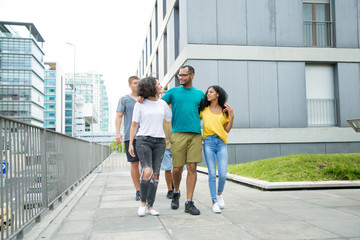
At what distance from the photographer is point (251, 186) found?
7.79m

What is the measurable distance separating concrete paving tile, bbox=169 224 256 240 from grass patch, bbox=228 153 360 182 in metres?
4.13

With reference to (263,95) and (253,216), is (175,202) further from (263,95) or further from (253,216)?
(263,95)

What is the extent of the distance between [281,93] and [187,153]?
35.8 ft

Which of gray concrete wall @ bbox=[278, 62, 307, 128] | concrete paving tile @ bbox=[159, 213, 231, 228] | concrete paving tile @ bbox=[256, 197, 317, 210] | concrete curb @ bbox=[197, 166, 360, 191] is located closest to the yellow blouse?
concrete paving tile @ bbox=[159, 213, 231, 228]

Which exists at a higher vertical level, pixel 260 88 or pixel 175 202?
pixel 260 88

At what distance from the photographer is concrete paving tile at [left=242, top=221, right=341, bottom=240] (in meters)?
3.44

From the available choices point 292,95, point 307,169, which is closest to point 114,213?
point 307,169

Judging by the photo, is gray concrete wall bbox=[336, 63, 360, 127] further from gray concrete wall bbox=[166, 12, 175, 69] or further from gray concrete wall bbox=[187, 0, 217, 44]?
gray concrete wall bbox=[166, 12, 175, 69]

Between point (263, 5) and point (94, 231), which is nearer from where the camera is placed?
point (94, 231)

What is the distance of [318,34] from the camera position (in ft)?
51.9

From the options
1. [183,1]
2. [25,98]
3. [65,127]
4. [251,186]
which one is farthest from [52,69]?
[251,186]

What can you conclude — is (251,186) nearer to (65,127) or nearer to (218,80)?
(218,80)

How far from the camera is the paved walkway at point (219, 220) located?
3.58 meters

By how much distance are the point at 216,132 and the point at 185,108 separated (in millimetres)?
553
